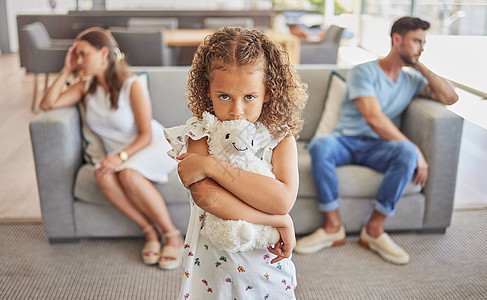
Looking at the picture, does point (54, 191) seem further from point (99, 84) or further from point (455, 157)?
point (455, 157)

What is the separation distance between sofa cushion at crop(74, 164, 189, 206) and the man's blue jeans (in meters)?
0.59

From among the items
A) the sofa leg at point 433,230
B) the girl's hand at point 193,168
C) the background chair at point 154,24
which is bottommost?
the sofa leg at point 433,230

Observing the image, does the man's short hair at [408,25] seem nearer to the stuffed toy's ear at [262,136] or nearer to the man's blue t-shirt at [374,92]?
the man's blue t-shirt at [374,92]

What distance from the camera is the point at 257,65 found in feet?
2.98

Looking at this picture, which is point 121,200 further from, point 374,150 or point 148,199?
point 374,150

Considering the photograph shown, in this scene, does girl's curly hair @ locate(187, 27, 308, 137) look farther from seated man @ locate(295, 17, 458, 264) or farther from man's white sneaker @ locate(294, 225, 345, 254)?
man's white sneaker @ locate(294, 225, 345, 254)

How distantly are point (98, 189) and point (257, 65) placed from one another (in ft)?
4.59

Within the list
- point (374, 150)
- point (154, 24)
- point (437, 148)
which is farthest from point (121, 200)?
point (154, 24)

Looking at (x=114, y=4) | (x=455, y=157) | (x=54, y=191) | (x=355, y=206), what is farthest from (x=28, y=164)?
(x=114, y=4)

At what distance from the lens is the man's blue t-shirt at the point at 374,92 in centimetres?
203

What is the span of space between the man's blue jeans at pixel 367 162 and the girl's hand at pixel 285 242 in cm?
109

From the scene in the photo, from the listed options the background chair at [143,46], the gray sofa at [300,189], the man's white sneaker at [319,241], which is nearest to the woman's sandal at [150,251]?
the gray sofa at [300,189]

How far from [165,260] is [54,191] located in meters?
0.58

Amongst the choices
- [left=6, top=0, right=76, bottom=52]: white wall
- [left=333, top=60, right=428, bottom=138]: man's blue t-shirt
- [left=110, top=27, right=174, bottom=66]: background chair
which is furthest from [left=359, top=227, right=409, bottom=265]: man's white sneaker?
[left=6, top=0, right=76, bottom=52]: white wall
